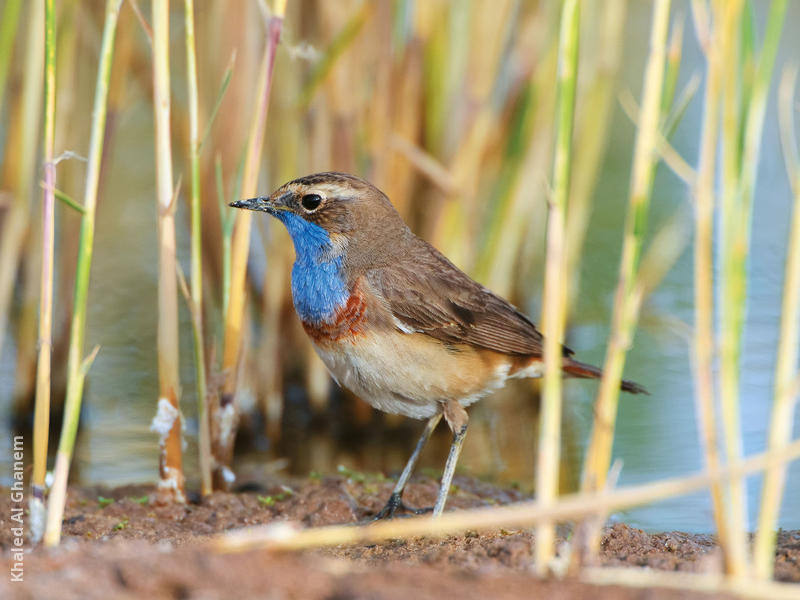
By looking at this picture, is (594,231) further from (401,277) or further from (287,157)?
(401,277)

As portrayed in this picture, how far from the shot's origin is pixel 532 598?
2.61 m

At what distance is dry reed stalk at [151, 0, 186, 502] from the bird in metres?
0.35

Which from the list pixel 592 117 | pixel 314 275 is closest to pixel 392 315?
pixel 314 275

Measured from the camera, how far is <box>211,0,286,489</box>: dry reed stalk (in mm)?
4777

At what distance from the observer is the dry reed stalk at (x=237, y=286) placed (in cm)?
478

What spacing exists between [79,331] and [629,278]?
1863mm

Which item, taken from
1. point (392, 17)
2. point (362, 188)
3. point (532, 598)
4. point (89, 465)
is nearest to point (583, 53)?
point (392, 17)

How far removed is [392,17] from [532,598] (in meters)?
4.55

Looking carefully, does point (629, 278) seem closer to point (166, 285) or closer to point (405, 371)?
point (405, 371)

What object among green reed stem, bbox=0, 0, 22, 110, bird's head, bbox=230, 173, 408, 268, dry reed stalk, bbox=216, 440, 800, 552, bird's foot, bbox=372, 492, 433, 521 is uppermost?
green reed stem, bbox=0, 0, 22, 110

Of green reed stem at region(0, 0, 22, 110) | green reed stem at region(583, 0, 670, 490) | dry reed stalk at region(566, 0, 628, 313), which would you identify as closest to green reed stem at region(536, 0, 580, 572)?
green reed stem at region(583, 0, 670, 490)

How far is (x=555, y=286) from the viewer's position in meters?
2.97

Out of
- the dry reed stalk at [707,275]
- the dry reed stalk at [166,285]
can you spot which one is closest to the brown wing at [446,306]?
the dry reed stalk at [166,285]

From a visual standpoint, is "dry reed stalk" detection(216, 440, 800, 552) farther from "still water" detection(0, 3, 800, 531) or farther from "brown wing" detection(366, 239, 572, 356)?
"brown wing" detection(366, 239, 572, 356)
